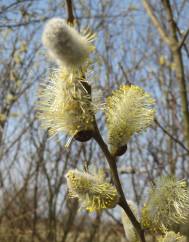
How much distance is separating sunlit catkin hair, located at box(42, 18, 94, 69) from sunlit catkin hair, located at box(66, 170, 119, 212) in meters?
0.20

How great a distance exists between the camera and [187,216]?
84cm

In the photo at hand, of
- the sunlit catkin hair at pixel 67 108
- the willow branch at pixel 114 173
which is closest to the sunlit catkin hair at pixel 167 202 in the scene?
the willow branch at pixel 114 173

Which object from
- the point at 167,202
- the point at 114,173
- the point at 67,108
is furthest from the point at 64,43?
the point at 167,202

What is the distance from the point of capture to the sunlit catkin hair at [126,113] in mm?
803

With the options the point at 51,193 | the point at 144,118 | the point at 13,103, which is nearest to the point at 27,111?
the point at 13,103

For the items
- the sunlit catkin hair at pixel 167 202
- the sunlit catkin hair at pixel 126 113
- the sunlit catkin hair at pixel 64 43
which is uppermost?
the sunlit catkin hair at pixel 64 43

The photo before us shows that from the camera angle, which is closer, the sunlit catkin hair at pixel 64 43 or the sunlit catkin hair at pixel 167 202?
the sunlit catkin hair at pixel 64 43

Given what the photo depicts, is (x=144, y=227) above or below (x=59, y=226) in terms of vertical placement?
above

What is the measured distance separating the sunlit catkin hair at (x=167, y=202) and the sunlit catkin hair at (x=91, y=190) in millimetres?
86

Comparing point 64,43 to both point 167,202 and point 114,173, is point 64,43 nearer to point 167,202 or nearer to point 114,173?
point 114,173

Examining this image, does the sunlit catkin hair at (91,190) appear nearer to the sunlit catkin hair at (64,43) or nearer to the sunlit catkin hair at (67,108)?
the sunlit catkin hair at (67,108)

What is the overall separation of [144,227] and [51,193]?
3574 millimetres

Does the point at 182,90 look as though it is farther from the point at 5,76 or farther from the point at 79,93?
the point at 5,76

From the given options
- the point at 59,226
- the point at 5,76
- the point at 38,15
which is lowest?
the point at 59,226
